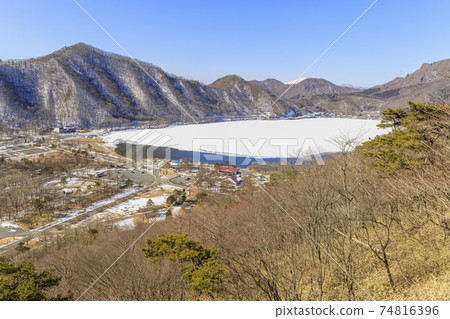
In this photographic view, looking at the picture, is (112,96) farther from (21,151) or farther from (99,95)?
(21,151)

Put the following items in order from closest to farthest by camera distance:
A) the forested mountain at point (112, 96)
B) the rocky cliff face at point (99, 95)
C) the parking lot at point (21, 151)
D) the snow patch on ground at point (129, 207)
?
the snow patch on ground at point (129, 207)
the parking lot at point (21, 151)
the forested mountain at point (112, 96)
the rocky cliff face at point (99, 95)

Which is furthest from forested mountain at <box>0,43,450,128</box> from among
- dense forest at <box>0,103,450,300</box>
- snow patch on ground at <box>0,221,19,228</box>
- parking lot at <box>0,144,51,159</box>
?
dense forest at <box>0,103,450,300</box>

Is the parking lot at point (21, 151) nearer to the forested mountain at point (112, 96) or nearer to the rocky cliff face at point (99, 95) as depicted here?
the forested mountain at point (112, 96)

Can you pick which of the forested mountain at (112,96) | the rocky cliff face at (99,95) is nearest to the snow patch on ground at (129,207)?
the forested mountain at (112,96)

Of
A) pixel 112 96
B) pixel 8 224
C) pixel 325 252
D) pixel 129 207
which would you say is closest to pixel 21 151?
pixel 8 224

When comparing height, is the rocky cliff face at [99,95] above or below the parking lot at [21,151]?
above

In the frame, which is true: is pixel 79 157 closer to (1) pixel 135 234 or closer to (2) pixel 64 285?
(1) pixel 135 234

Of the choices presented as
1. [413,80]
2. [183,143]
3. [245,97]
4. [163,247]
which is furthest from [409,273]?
[413,80]
